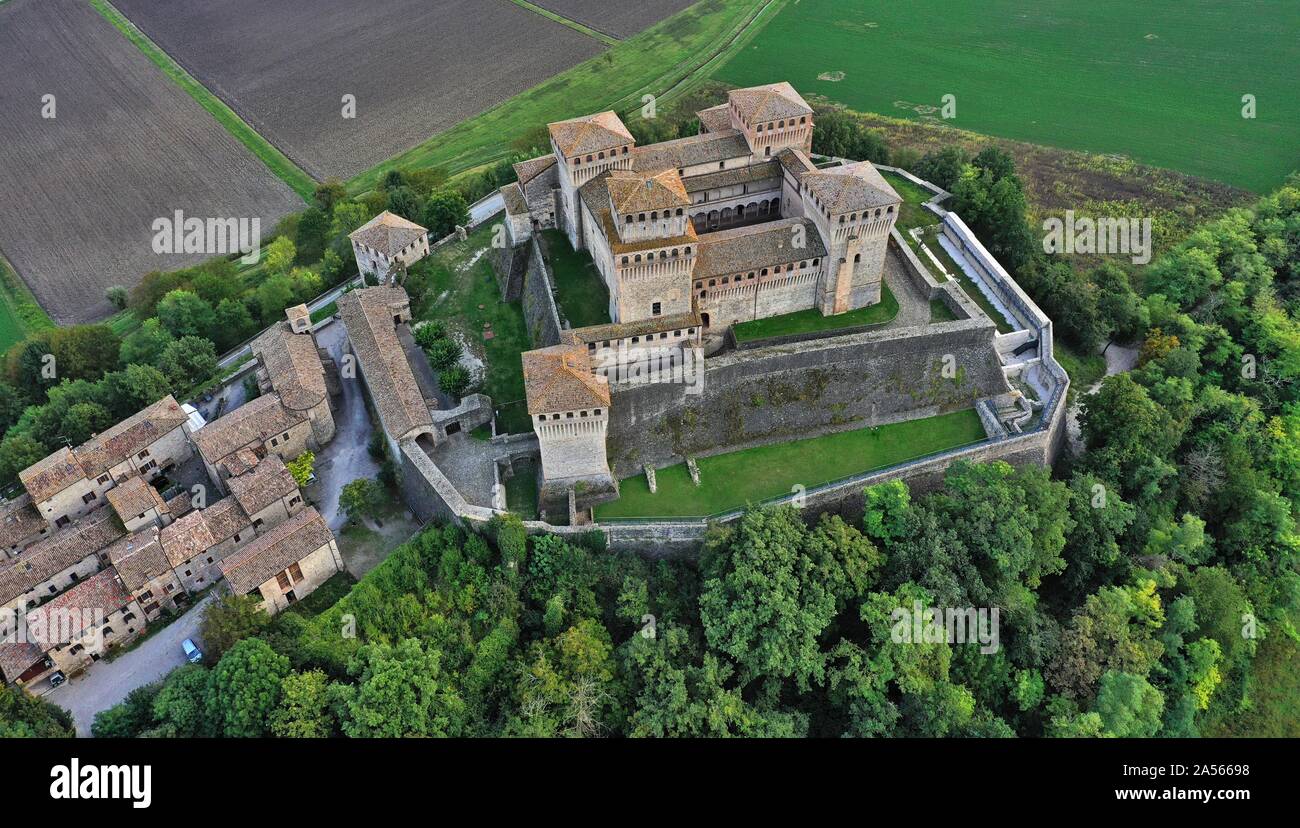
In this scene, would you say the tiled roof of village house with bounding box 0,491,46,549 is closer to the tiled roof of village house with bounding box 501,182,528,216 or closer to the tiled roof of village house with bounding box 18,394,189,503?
the tiled roof of village house with bounding box 18,394,189,503

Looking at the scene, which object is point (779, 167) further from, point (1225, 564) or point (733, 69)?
point (733, 69)

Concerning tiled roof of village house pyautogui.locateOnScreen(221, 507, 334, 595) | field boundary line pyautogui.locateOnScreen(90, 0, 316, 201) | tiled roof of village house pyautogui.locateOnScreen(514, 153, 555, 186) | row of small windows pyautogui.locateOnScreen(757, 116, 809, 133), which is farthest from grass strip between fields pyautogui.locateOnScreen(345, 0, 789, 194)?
tiled roof of village house pyautogui.locateOnScreen(221, 507, 334, 595)

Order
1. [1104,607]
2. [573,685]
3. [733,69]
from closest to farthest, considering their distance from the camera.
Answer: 1. [573,685]
2. [1104,607]
3. [733,69]

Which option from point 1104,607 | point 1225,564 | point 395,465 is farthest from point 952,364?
point 395,465

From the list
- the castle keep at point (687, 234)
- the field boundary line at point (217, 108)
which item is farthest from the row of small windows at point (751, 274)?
the field boundary line at point (217, 108)

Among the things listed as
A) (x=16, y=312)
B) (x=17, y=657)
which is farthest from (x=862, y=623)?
(x=16, y=312)

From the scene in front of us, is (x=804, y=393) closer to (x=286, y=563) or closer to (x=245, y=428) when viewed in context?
(x=286, y=563)

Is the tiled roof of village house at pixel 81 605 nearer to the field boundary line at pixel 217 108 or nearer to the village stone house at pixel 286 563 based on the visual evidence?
the village stone house at pixel 286 563
